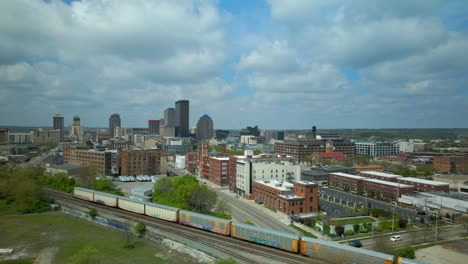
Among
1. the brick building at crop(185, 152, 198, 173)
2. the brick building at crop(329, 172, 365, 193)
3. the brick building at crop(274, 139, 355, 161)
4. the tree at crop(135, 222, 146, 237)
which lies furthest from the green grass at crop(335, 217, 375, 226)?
the brick building at crop(274, 139, 355, 161)

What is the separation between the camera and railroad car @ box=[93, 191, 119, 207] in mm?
49778

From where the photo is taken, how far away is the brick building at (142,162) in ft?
298

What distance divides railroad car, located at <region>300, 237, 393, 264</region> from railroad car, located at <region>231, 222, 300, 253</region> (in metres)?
0.93

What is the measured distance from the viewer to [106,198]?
51.2 metres

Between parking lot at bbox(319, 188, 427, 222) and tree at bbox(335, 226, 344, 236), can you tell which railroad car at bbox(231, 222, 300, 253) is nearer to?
tree at bbox(335, 226, 344, 236)

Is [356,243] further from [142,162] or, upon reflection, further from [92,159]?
[92,159]

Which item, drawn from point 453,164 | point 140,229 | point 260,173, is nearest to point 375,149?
point 453,164

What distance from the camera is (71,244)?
3438 centimetres

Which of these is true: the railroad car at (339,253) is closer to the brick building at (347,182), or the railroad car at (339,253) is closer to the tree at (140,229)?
the tree at (140,229)

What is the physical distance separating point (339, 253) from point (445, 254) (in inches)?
641

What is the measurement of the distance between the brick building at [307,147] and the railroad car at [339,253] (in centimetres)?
10541

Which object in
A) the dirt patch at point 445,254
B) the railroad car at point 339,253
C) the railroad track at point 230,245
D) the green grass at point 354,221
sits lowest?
the green grass at point 354,221

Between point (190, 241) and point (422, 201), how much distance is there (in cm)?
4592

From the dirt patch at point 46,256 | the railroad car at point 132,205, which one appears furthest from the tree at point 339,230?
the dirt patch at point 46,256
